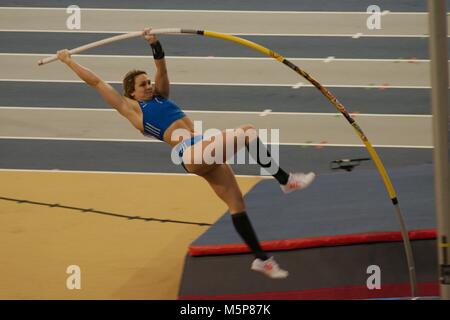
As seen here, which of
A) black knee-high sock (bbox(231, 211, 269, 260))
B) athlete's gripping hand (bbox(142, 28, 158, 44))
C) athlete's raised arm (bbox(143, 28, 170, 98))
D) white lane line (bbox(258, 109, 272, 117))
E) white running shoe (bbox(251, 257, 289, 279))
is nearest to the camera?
athlete's gripping hand (bbox(142, 28, 158, 44))

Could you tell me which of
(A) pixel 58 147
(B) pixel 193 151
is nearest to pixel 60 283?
(B) pixel 193 151

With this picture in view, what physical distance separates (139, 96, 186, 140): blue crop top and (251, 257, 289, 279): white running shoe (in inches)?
49.2

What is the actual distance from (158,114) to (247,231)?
109cm

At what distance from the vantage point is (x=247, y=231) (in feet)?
26.2

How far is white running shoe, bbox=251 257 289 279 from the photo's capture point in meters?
8.16

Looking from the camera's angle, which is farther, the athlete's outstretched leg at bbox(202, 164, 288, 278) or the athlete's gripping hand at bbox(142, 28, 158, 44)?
the athlete's outstretched leg at bbox(202, 164, 288, 278)

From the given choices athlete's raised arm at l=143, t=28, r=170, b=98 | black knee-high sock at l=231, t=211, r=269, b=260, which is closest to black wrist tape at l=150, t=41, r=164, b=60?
athlete's raised arm at l=143, t=28, r=170, b=98

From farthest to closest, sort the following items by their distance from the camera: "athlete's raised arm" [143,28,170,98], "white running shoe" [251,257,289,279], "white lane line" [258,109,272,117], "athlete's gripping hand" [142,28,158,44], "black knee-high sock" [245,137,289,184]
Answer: "white lane line" [258,109,272,117] → "white running shoe" [251,257,289,279] → "black knee-high sock" [245,137,289,184] → "athlete's raised arm" [143,28,170,98] → "athlete's gripping hand" [142,28,158,44]

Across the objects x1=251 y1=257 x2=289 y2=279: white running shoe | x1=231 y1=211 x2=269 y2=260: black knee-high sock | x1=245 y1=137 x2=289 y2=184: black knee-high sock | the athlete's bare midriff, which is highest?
the athlete's bare midriff

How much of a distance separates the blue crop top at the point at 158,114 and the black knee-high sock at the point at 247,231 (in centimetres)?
84

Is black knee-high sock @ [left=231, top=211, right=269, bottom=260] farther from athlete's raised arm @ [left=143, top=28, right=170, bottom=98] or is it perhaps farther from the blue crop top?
athlete's raised arm @ [left=143, top=28, right=170, bottom=98]

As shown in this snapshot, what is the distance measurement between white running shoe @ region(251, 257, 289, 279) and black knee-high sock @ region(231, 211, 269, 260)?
0.04 meters

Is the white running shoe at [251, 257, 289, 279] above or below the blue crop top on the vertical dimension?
below

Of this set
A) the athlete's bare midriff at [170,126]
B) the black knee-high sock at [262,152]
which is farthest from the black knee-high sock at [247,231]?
the athlete's bare midriff at [170,126]
